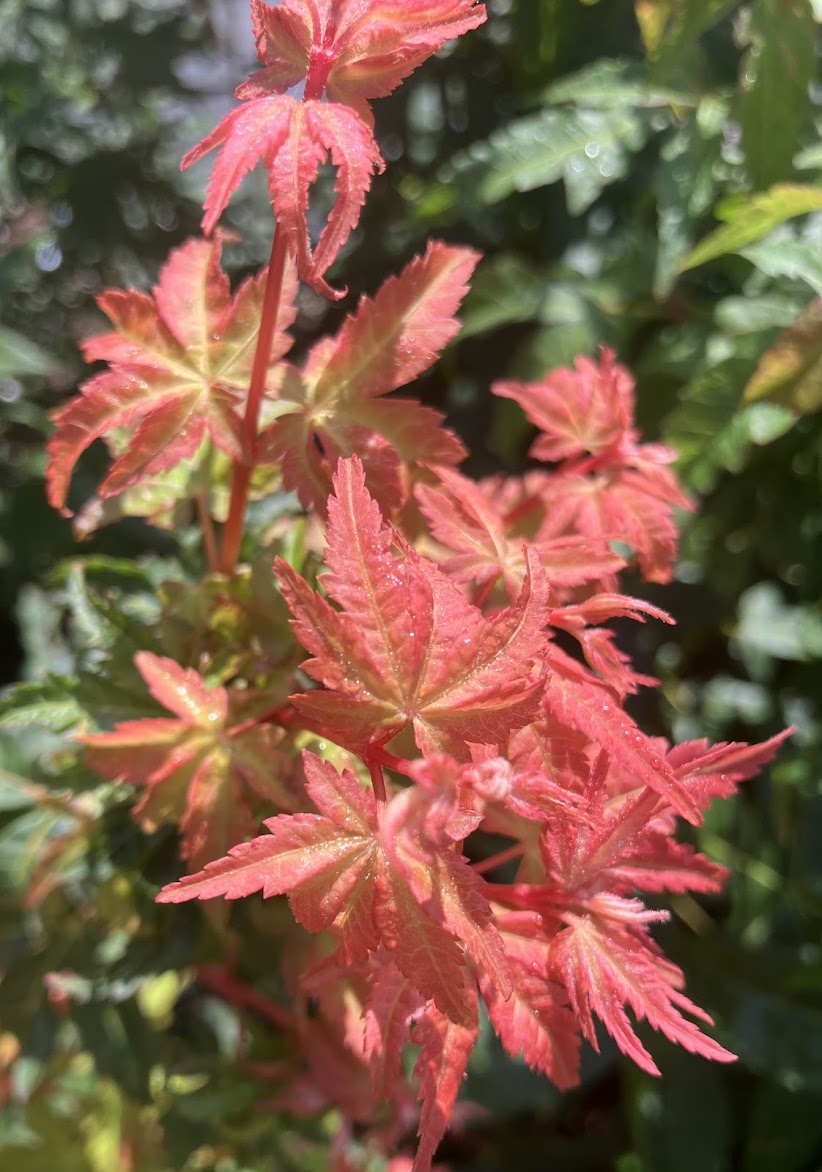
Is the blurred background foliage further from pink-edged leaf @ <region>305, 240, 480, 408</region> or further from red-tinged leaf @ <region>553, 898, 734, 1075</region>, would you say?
red-tinged leaf @ <region>553, 898, 734, 1075</region>

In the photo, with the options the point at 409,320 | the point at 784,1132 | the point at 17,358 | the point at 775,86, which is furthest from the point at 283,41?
the point at 784,1132

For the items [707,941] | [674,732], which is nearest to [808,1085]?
[707,941]

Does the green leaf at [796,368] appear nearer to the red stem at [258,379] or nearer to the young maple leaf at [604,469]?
the young maple leaf at [604,469]

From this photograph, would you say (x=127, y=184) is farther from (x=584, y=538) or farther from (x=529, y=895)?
(x=529, y=895)

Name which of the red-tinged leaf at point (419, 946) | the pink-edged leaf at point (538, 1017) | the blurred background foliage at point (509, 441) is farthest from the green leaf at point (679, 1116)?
the red-tinged leaf at point (419, 946)

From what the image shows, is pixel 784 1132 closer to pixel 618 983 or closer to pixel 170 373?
pixel 618 983

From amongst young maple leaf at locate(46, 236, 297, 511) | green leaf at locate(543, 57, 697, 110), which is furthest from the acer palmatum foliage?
→ green leaf at locate(543, 57, 697, 110)
